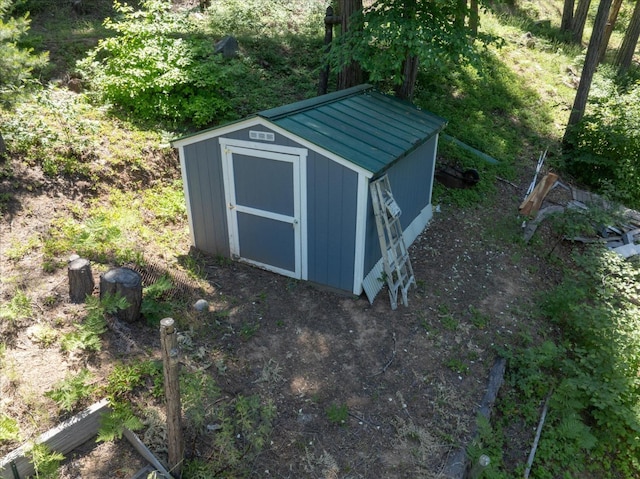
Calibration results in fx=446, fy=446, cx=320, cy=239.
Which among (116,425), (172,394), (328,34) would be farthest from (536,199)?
(116,425)

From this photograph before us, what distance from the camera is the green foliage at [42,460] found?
11.0ft

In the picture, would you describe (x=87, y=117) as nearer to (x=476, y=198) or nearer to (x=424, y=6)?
(x=424, y=6)

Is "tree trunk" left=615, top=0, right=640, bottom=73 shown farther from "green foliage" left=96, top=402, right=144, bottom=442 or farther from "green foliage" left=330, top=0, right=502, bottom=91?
"green foliage" left=96, top=402, right=144, bottom=442

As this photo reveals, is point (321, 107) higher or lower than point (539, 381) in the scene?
higher

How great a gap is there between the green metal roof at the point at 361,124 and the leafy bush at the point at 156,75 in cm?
327

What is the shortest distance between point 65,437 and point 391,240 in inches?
166

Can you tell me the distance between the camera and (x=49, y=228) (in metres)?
6.40

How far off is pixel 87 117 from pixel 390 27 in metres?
5.78

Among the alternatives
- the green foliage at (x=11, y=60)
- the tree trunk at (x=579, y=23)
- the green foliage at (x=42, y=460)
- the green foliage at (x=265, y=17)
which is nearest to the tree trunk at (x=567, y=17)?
the tree trunk at (x=579, y=23)

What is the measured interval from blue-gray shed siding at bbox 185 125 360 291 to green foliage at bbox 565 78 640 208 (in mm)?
6598

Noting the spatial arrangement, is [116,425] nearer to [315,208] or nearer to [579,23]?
[315,208]

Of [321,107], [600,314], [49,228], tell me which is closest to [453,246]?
[600,314]

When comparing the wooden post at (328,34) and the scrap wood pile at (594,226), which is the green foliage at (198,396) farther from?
the wooden post at (328,34)

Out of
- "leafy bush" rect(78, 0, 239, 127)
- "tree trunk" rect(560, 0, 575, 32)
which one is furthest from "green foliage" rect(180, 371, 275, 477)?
"tree trunk" rect(560, 0, 575, 32)
